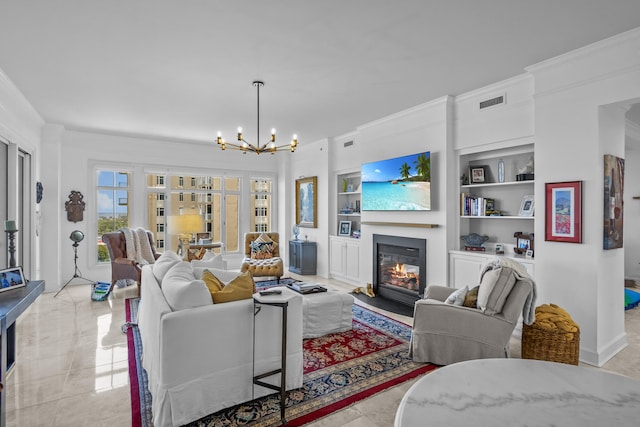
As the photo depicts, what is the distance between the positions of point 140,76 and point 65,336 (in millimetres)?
2821

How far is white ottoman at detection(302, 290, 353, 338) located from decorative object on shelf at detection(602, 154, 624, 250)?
2463mm

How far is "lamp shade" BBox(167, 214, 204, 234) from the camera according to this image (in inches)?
231

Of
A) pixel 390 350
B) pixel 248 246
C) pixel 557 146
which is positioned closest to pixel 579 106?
pixel 557 146

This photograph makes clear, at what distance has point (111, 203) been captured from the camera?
6504mm

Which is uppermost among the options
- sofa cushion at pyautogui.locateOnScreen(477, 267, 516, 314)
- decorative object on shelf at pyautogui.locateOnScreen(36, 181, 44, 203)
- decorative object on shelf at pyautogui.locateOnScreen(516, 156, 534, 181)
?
decorative object on shelf at pyautogui.locateOnScreen(516, 156, 534, 181)

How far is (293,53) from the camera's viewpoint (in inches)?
121

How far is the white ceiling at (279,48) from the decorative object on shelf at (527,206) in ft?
4.42

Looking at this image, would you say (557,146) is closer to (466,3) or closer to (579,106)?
(579,106)

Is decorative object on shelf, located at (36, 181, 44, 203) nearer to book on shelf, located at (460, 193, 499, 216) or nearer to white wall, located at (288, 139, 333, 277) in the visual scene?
white wall, located at (288, 139, 333, 277)

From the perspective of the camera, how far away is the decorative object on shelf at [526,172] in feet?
12.4

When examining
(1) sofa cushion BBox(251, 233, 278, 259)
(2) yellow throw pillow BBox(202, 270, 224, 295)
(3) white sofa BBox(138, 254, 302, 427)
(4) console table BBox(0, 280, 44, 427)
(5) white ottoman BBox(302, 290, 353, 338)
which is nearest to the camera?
(4) console table BBox(0, 280, 44, 427)

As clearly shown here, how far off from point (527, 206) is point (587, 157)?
0.89 m

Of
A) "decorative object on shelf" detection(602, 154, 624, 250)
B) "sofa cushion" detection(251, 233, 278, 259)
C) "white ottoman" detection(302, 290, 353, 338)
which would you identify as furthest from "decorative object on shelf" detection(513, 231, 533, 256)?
"sofa cushion" detection(251, 233, 278, 259)

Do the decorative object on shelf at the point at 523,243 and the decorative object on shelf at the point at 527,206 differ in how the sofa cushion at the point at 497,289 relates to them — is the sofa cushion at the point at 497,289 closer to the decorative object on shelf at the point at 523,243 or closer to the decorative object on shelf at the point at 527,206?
the decorative object on shelf at the point at 523,243
